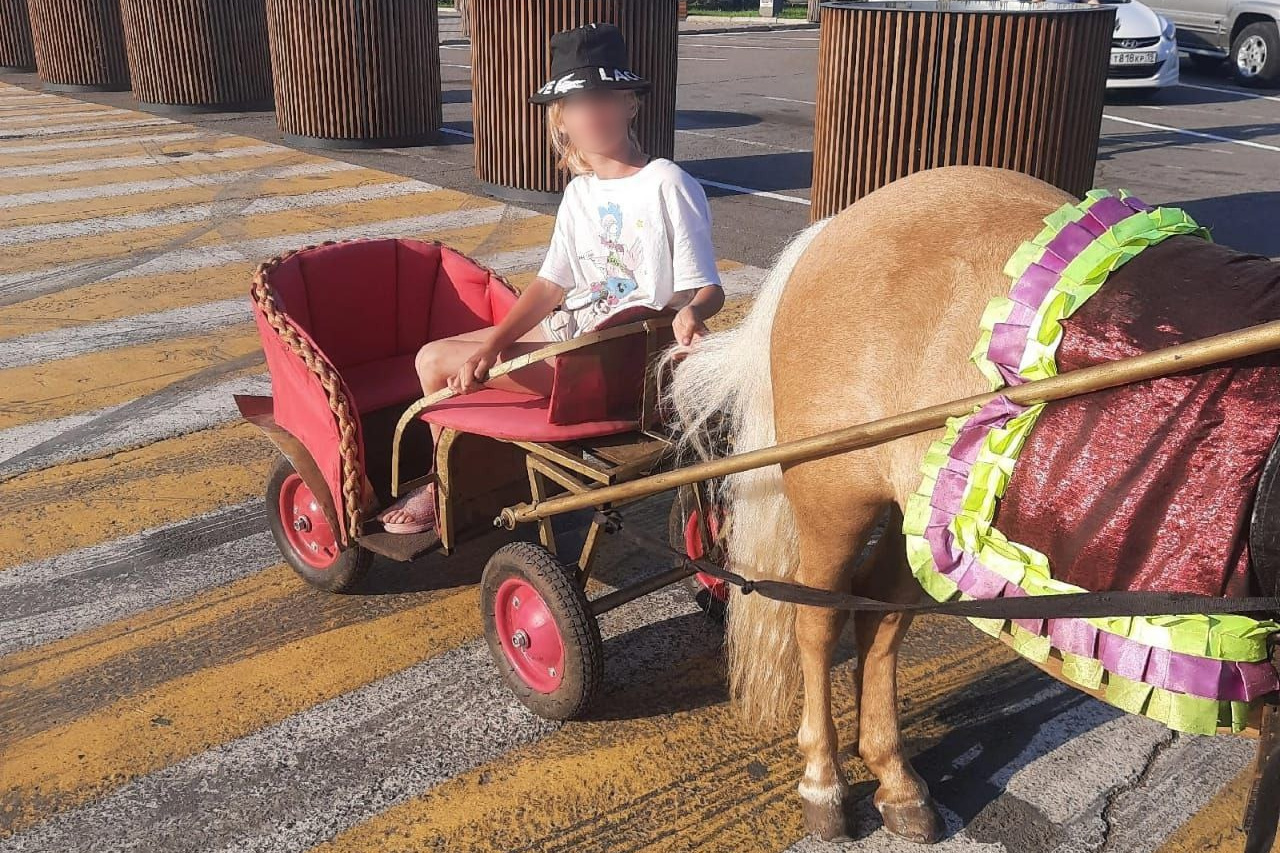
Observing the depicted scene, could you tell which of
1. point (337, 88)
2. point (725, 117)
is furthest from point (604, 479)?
point (725, 117)

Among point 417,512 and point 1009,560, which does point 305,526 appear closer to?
point 417,512

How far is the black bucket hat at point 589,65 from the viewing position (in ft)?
10.7

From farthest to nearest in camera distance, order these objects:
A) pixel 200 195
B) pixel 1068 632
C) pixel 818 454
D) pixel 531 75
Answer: pixel 200 195 < pixel 531 75 < pixel 818 454 < pixel 1068 632

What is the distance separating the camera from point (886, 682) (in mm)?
3129

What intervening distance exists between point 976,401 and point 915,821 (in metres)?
1.33

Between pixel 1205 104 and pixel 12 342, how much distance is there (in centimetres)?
1471

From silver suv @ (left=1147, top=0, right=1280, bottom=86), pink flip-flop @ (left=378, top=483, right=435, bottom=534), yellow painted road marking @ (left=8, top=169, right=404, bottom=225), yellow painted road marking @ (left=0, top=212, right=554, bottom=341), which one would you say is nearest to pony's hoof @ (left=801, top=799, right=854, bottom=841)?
pink flip-flop @ (left=378, top=483, right=435, bottom=534)

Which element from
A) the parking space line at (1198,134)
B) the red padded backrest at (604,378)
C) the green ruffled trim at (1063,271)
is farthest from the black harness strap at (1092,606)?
the parking space line at (1198,134)

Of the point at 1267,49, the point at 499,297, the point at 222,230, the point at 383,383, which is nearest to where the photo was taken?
the point at 499,297

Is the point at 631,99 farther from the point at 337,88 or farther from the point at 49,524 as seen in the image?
the point at 337,88

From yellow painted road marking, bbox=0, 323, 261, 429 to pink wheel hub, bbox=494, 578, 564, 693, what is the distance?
10.4 feet

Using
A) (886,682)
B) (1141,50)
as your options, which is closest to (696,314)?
(886,682)

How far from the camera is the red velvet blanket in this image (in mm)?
1915

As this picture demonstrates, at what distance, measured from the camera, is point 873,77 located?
720 cm
